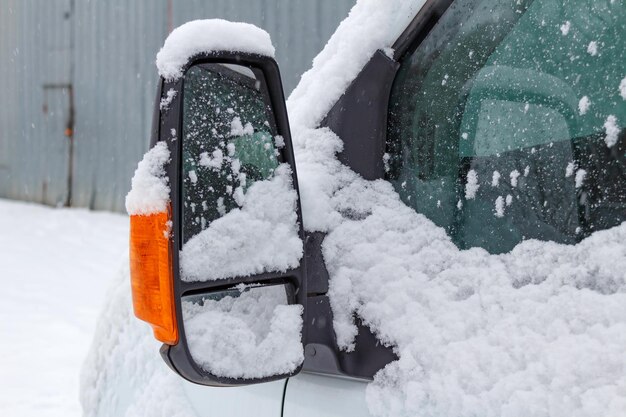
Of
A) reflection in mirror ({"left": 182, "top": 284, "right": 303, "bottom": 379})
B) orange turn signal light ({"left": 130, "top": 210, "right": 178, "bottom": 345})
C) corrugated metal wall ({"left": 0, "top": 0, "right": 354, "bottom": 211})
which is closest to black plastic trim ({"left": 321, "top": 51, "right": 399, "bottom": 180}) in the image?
reflection in mirror ({"left": 182, "top": 284, "right": 303, "bottom": 379})

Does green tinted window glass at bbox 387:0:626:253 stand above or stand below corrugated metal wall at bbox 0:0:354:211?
above

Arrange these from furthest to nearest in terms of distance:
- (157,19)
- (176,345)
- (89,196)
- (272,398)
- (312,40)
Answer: (89,196) < (157,19) < (312,40) < (272,398) < (176,345)

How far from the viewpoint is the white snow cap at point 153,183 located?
36.4 inches

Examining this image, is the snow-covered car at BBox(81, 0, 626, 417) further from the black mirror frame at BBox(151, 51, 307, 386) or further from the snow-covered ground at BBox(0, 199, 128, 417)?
the snow-covered ground at BBox(0, 199, 128, 417)

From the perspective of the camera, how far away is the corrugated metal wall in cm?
742

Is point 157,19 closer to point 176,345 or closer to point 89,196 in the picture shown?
point 89,196

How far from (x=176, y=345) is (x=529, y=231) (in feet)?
1.62

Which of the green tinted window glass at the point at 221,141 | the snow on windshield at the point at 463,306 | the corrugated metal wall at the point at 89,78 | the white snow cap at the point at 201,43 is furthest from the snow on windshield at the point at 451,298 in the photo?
the corrugated metal wall at the point at 89,78

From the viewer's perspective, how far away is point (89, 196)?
943cm

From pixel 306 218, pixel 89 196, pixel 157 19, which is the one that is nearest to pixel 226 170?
pixel 306 218

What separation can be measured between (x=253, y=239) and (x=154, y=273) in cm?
14

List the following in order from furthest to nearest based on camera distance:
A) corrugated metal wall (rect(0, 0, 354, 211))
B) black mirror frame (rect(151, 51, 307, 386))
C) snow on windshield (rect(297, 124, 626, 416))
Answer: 1. corrugated metal wall (rect(0, 0, 354, 211))
2. black mirror frame (rect(151, 51, 307, 386))
3. snow on windshield (rect(297, 124, 626, 416))

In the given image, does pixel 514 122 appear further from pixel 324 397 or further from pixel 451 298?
pixel 324 397

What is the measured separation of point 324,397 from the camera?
108 cm
